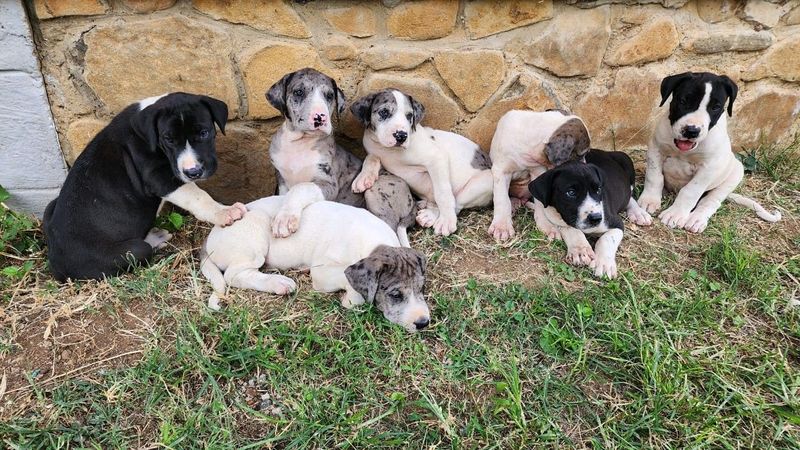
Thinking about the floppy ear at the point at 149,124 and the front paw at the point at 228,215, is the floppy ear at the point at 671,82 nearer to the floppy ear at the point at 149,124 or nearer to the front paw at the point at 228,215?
the front paw at the point at 228,215

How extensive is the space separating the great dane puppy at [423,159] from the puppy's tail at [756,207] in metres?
2.27

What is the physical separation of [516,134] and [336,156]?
1524mm

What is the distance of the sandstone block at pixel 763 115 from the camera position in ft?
18.2

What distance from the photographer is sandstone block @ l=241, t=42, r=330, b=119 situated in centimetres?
457

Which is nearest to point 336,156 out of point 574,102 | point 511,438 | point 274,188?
point 274,188

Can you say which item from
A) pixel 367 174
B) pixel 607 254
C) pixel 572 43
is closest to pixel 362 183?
pixel 367 174

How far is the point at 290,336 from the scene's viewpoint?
3.54 meters

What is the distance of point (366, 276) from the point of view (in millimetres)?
3582

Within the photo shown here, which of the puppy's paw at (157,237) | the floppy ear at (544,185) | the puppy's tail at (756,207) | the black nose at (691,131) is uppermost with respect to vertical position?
the black nose at (691,131)

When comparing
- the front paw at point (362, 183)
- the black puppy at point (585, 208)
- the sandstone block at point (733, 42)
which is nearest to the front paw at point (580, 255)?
the black puppy at point (585, 208)

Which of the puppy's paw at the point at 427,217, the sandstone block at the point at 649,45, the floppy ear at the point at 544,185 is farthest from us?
the sandstone block at the point at 649,45

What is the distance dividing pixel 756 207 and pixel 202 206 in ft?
15.4

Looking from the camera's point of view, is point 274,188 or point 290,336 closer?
point 290,336

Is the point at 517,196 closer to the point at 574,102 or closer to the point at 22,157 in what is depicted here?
the point at 574,102
